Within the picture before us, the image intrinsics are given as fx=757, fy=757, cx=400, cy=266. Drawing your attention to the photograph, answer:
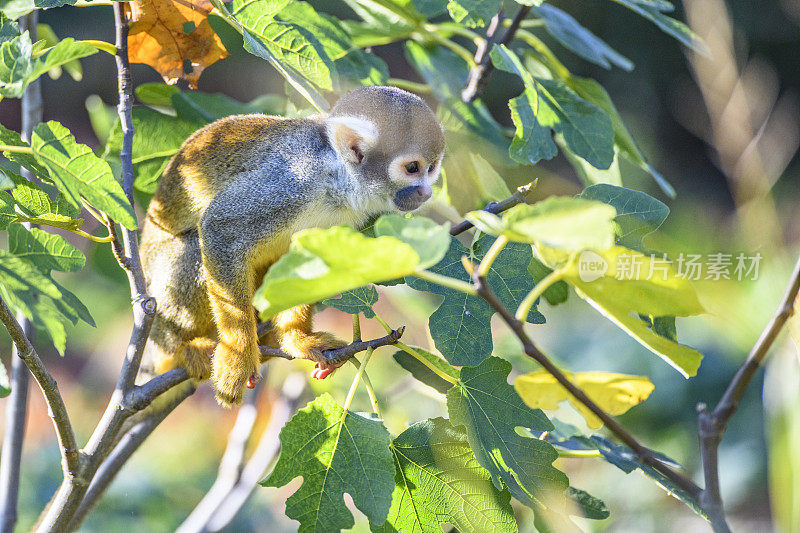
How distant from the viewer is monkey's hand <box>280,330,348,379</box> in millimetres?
1646

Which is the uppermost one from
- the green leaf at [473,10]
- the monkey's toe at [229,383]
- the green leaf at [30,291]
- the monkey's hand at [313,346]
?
the green leaf at [473,10]

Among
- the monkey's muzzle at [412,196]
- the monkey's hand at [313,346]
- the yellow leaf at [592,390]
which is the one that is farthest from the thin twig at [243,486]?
the yellow leaf at [592,390]

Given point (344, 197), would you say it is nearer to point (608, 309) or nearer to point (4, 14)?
point (4, 14)

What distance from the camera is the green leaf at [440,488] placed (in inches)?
49.9

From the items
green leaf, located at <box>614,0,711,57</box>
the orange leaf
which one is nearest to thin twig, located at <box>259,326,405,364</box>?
the orange leaf

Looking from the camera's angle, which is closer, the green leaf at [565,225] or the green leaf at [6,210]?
the green leaf at [565,225]

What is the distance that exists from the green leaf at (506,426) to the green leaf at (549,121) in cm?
50

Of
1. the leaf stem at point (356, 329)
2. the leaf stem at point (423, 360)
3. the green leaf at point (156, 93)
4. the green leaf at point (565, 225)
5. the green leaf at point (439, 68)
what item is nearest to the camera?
the green leaf at point (565, 225)

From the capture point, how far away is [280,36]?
1.47m

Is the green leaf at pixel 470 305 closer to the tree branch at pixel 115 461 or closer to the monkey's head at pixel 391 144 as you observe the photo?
the monkey's head at pixel 391 144

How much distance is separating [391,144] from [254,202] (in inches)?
14.1

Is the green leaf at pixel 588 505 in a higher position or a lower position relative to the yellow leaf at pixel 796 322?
lower

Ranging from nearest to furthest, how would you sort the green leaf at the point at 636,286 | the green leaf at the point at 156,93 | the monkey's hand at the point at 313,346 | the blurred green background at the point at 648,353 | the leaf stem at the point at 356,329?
the green leaf at the point at 636,286 < the leaf stem at the point at 356,329 < the monkey's hand at the point at 313,346 < the green leaf at the point at 156,93 < the blurred green background at the point at 648,353

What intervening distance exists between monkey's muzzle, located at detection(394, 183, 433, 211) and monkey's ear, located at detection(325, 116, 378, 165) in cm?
14
